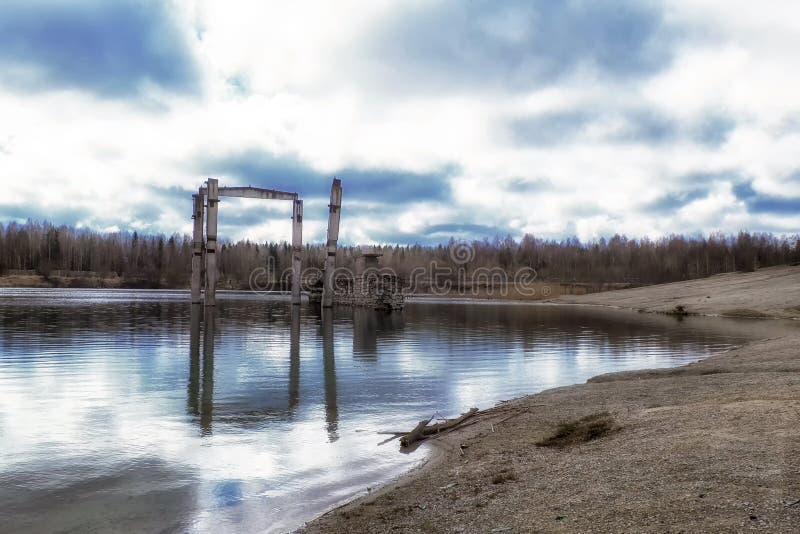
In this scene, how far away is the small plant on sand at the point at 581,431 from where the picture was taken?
10328 mm

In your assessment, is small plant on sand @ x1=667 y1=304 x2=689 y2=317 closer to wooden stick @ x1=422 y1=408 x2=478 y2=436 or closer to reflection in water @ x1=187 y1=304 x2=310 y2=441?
reflection in water @ x1=187 y1=304 x2=310 y2=441

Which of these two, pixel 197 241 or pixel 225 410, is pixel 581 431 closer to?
pixel 225 410

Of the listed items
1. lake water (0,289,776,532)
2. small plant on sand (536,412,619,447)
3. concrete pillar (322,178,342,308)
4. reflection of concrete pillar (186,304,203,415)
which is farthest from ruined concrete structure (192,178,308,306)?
small plant on sand (536,412,619,447)

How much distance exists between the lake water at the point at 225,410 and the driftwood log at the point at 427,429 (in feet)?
1.61

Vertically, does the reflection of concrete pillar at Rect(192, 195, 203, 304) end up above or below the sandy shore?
above

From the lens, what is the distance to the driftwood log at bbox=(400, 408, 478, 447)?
→ 11.5 m

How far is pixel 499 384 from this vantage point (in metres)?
18.5

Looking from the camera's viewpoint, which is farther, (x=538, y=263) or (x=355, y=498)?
(x=538, y=263)

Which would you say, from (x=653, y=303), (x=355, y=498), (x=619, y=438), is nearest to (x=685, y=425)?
(x=619, y=438)

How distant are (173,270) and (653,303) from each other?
13874 centimetres

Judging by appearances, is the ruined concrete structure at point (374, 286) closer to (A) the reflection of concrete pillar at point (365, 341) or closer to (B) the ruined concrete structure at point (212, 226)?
(B) the ruined concrete structure at point (212, 226)

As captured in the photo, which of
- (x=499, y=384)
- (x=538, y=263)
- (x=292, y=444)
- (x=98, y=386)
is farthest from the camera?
(x=538, y=263)

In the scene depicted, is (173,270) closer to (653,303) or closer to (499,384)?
(653,303)

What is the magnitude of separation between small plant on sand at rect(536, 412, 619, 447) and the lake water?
2.67 m
